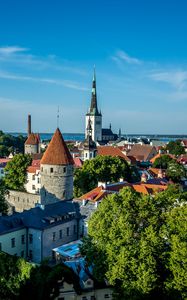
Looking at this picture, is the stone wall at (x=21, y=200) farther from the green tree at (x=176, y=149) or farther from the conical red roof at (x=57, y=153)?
the green tree at (x=176, y=149)

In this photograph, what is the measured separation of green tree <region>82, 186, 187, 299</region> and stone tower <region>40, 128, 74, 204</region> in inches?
727

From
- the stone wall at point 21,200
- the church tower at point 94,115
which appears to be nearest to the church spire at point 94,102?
the church tower at point 94,115

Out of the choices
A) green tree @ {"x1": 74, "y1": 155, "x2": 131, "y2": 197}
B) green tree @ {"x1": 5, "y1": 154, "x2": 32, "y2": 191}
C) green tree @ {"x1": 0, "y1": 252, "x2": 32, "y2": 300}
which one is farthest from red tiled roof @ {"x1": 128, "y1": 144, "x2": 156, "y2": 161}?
green tree @ {"x1": 0, "y1": 252, "x2": 32, "y2": 300}

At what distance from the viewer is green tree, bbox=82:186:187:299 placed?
21547 mm

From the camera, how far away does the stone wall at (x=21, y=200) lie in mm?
51041

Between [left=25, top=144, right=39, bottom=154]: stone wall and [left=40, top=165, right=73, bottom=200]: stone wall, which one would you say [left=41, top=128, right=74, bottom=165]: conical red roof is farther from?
[left=25, top=144, right=39, bottom=154]: stone wall

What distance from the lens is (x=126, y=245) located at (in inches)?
882

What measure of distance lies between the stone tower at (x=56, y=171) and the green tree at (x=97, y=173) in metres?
9.98

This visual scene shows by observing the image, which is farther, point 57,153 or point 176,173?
point 176,173

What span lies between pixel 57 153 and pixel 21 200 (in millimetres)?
12927

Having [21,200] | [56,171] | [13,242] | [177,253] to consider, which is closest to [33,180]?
[21,200]

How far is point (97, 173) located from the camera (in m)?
54.5

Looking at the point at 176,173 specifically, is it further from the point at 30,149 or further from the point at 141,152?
the point at 141,152

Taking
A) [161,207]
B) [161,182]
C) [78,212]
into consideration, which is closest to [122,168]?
[161,182]
